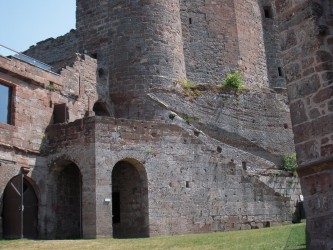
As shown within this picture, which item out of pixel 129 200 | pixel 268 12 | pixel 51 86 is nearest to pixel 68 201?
pixel 129 200

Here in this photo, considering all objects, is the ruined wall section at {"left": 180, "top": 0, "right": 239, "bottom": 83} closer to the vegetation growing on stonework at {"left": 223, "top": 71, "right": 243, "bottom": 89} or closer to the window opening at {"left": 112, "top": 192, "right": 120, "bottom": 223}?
the vegetation growing on stonework at {"left": 223, "top": 71, "right": 243, "bottom": 89}

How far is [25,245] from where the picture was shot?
1564cm

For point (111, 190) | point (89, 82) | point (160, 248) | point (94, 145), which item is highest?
point (89, 82)

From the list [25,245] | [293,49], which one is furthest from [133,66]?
[293,49]

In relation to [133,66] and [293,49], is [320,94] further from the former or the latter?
→ [133,66]

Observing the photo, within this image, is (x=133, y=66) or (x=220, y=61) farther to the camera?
(x=220, y=61)

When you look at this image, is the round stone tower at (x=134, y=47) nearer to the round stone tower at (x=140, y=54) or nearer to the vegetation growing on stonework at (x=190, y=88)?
the round stone tower at (x=140, y=54)

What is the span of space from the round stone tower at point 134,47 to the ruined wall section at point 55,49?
46.6 inches

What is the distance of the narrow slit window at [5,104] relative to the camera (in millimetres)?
19594

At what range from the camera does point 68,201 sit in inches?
805

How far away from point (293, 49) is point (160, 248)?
6.28 meters

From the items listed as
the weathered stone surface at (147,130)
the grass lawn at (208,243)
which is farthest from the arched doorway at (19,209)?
the grass lawn at (208,243)

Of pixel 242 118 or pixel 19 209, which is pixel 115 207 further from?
pixel 242 118

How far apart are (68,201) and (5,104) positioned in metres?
4.15
